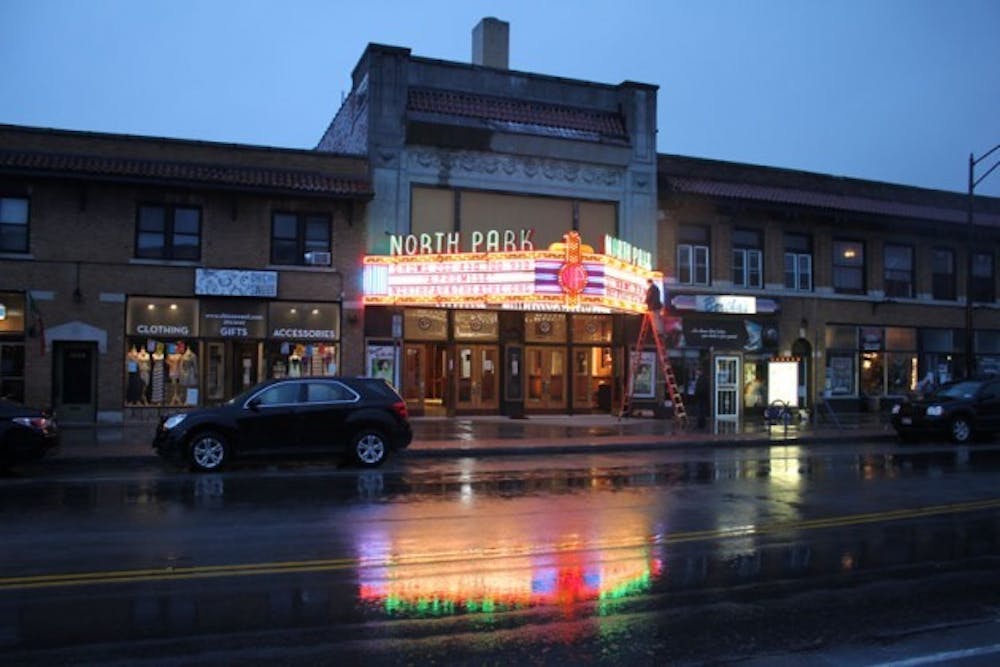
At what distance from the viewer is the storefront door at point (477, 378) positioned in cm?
2647

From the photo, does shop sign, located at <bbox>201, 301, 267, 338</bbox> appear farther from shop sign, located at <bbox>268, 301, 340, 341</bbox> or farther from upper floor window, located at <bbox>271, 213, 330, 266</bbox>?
upper floor window, located at <bbox>271, 213, 330, 266</bbox>

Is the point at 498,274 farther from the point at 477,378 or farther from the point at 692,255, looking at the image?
the point at 692,255

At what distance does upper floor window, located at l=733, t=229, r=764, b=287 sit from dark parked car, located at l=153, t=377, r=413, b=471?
1775 centimetres

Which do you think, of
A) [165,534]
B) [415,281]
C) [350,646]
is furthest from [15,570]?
[415,281]

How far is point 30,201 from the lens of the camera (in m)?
22.2

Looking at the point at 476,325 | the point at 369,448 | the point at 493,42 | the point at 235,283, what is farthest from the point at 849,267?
the point at 369,448

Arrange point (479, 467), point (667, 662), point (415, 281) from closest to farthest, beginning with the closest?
1. point (667, 662)
2. point (479, 467)
3. point (415, 281)

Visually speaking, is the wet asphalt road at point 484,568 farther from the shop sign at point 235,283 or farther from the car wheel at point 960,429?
the shop sign at point 235,283

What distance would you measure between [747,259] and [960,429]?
33.9 feet

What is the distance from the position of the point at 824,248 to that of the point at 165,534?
27.1m

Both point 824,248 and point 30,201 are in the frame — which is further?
point 824,248

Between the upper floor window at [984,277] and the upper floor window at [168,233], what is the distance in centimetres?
2952

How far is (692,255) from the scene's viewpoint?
29109 millimetres

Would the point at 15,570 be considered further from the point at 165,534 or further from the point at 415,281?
the point at 415,281
